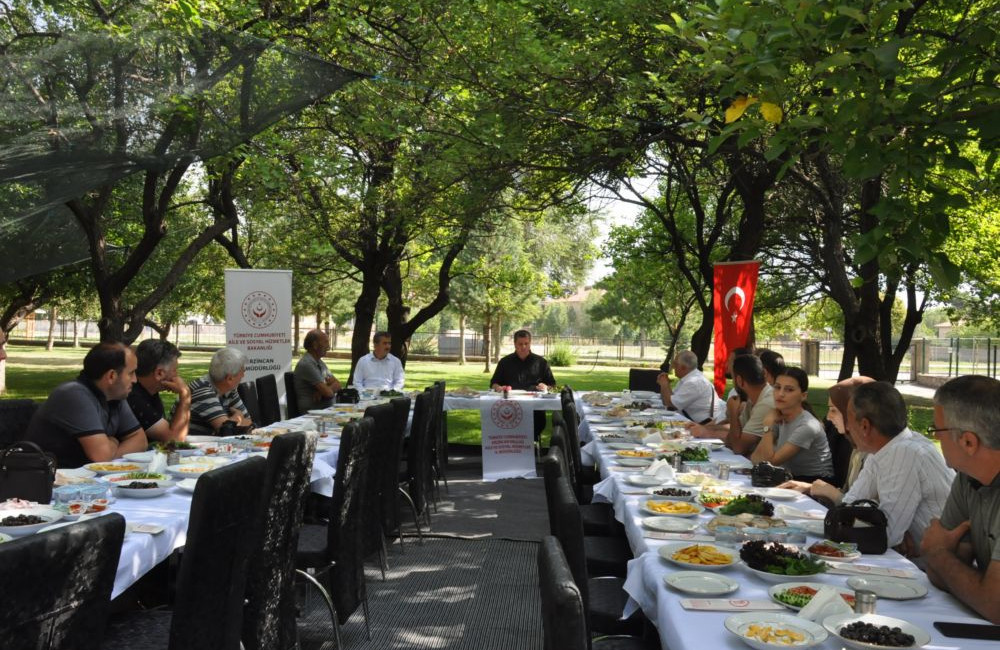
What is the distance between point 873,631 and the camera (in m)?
2.18

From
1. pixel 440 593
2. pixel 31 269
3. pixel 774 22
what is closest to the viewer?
pixel 774 22

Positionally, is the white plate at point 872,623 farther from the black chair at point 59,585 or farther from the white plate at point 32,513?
the white plate at point 32,513

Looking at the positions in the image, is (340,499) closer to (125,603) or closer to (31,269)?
(125,603)

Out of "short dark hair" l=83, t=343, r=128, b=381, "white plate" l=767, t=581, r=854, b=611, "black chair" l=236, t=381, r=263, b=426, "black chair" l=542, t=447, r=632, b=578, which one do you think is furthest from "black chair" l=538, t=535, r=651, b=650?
"black chair" l=236, t=381, r=263, b=426

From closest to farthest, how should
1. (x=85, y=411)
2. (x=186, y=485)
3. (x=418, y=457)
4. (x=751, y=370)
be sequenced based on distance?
(x=186, y=485) < (x=85, y=411) < (x=751, y=370) < (x=418, y=457)

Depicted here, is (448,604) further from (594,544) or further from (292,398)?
(292,398)

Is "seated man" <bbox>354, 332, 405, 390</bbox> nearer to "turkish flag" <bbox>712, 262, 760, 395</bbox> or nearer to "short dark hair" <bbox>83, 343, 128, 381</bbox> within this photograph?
"turkish flag" <bbox>712, 262, 760, 395</bbox>

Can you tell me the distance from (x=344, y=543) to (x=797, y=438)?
8.74 ft

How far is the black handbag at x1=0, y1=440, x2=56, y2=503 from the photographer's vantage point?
317 centimetres

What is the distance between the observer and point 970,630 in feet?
7.52

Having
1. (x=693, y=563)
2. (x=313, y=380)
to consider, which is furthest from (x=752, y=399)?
(x=313, y=380)

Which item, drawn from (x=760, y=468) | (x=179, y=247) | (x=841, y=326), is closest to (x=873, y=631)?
(x=760, y=468)

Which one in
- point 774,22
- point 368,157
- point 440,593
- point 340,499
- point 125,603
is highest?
point 368,157

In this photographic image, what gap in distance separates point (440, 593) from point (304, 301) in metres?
30.6
